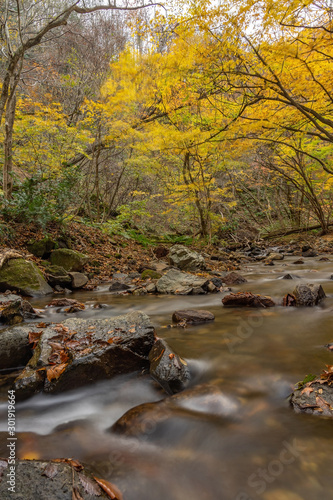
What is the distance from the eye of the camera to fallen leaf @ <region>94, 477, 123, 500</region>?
127 centimetres

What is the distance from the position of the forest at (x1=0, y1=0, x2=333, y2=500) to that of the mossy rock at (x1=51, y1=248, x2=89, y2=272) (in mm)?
41

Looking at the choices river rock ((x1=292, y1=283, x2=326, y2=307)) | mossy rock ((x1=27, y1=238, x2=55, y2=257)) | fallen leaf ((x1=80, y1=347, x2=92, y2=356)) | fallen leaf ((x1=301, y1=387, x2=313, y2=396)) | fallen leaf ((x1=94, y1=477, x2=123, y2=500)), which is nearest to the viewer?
fallen leaf ((x1=94, y1=477, x2=123, y2=500))

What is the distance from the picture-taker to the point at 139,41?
12758 mm

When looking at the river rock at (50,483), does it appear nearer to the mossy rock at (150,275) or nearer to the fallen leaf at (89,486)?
the fallen leaf at (89,486)

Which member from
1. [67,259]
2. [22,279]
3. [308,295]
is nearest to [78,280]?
[67,259]

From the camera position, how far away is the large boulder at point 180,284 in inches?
224

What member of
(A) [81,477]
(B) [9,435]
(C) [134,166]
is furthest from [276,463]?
(C) [134,166]

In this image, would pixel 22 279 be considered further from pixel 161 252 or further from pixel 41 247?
pixel 161 252

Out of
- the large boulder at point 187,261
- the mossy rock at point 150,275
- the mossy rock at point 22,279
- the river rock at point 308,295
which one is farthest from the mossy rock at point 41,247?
the river rock at point 308,295

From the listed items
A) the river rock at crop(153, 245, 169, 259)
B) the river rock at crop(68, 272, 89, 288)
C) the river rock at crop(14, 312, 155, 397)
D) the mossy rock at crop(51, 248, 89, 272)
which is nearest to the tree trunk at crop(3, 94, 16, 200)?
the mossy rock at crop(51, 248, 89, 272)

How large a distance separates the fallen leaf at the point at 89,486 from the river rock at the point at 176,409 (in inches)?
18.9

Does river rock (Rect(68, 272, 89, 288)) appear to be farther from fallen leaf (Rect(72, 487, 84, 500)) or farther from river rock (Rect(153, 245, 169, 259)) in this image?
fallen leaf (Rect(72, 487, 84, 500))

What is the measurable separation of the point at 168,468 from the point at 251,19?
7.14 m

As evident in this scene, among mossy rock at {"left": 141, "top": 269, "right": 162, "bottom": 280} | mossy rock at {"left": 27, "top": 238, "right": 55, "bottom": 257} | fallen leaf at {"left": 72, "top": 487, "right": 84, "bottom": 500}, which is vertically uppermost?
mossy rock at {"left": 27, "top": 238, "right": 55, "bottom": 257}
